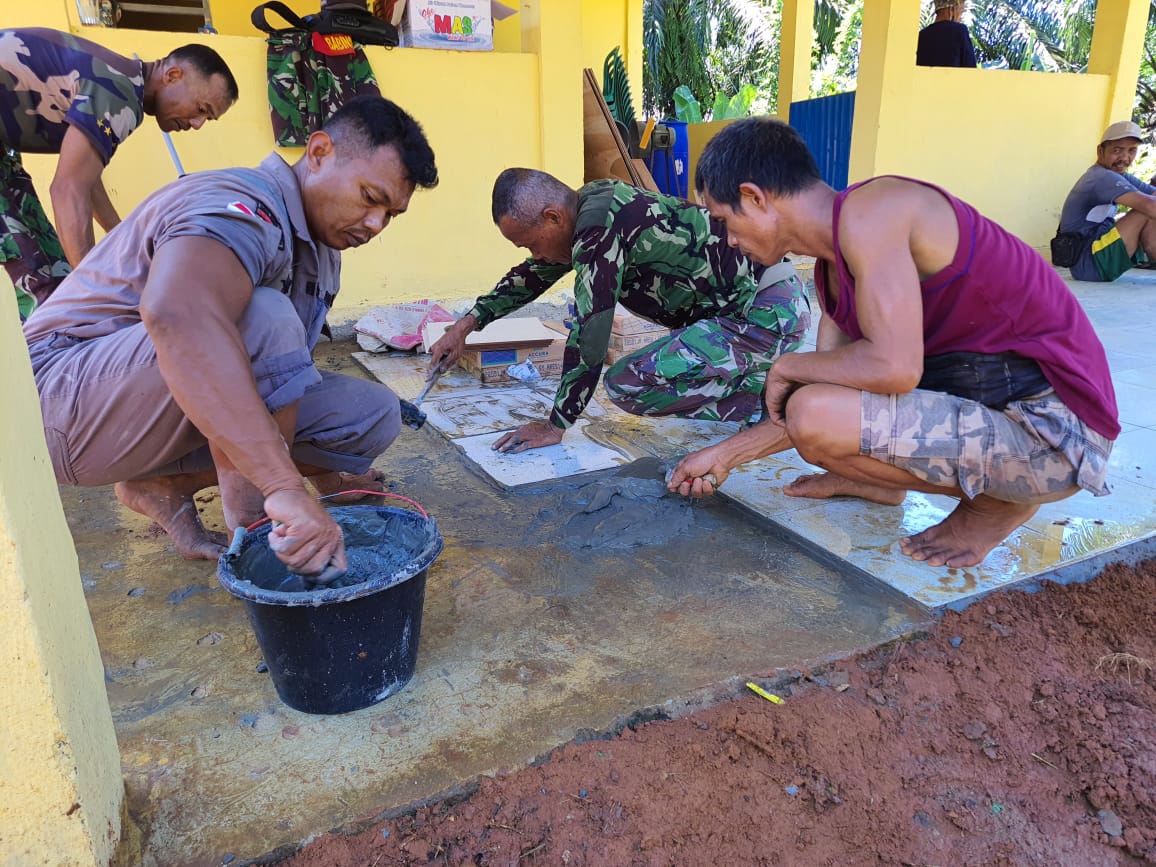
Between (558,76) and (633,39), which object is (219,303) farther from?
(633,39)

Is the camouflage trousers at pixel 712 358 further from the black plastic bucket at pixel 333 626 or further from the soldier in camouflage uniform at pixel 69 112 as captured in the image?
the soldier in camouflage uniform at pixel 69 112

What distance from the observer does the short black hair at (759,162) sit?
175 centimetres

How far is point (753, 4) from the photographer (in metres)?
14.5

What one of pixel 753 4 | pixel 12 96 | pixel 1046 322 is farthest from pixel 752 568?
pixel 753 4

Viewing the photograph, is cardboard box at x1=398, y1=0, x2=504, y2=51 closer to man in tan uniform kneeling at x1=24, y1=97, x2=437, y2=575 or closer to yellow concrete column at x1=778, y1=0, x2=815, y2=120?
man in tan uniform kneeling at x1=24, y1=97, x2=437, y2=575

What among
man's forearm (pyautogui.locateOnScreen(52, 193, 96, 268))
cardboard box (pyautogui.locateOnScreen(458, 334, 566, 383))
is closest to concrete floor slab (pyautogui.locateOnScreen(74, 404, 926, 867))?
man's forearm (pyautogui.locateOnScreen(52, 193, 96, 268))

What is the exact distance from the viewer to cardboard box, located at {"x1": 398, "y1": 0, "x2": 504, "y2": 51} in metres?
4.50

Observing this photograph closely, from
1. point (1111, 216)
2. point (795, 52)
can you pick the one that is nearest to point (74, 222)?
point (795, 52)

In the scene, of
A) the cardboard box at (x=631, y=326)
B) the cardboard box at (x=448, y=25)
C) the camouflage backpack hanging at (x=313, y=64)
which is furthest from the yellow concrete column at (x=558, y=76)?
the cardboard box at (x=631, y=326)

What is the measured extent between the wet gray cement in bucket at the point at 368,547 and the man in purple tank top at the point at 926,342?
3.13ft

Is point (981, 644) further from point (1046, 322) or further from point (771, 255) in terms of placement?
point (771, 255)

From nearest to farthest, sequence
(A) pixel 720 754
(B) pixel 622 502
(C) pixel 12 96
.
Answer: (A) pixel 720 754 → (B) pixel 622 502 → (C) pixel 12 96

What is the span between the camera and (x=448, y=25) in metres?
4.59

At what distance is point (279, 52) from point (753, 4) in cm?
1283
